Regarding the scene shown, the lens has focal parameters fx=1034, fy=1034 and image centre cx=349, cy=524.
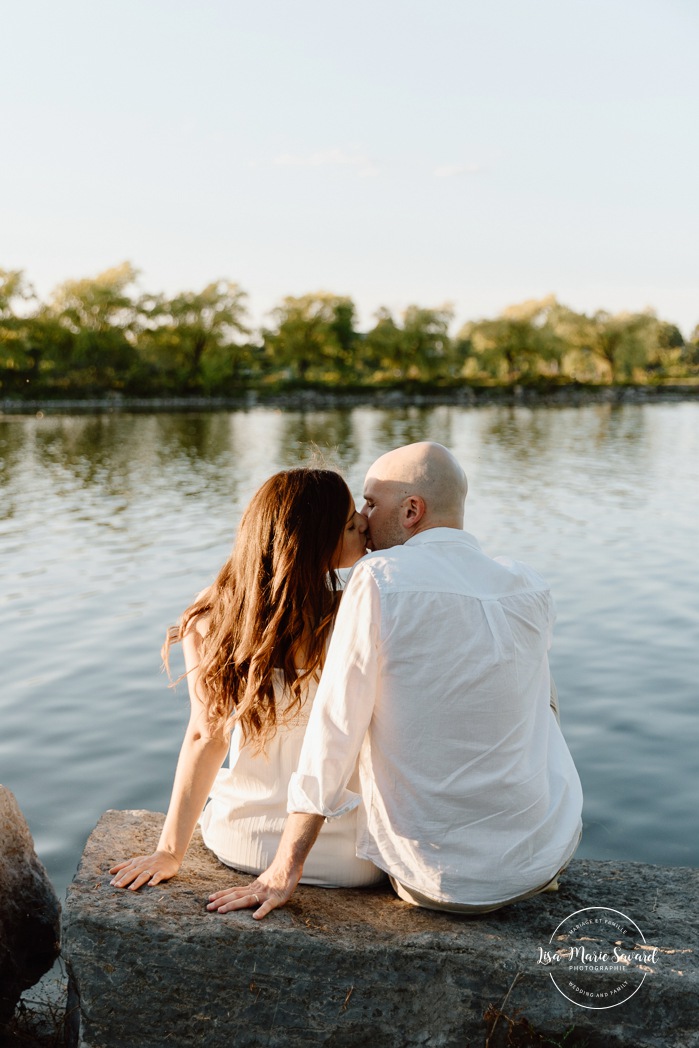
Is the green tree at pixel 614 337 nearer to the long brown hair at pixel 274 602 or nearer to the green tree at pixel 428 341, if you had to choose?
the green tree at pixel 428 341

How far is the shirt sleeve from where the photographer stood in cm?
234

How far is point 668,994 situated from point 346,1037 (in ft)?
2.52

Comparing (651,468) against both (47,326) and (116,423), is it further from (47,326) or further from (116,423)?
(47,326)

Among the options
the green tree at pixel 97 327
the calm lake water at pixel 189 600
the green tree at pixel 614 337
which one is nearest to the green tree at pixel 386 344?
the green tree at pixel 614 337

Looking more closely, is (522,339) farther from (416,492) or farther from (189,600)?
(416,492)

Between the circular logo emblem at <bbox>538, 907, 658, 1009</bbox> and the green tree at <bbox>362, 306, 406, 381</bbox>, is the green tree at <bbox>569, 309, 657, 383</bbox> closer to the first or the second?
the green tree at <bbox>362, 306, 406, 381</bbox>

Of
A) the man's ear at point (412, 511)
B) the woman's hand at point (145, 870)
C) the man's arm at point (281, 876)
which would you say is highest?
the man's ear at point (412, 511)

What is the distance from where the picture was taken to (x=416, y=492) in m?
2.60

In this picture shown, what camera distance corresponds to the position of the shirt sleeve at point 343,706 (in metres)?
2.34

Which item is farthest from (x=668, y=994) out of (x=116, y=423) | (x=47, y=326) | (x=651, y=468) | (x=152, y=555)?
(x=47, y=326)

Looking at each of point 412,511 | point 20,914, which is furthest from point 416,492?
point 20,914

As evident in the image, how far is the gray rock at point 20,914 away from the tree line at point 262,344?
7644cm

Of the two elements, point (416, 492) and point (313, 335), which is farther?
point (313, 335)

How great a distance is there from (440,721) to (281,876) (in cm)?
55
